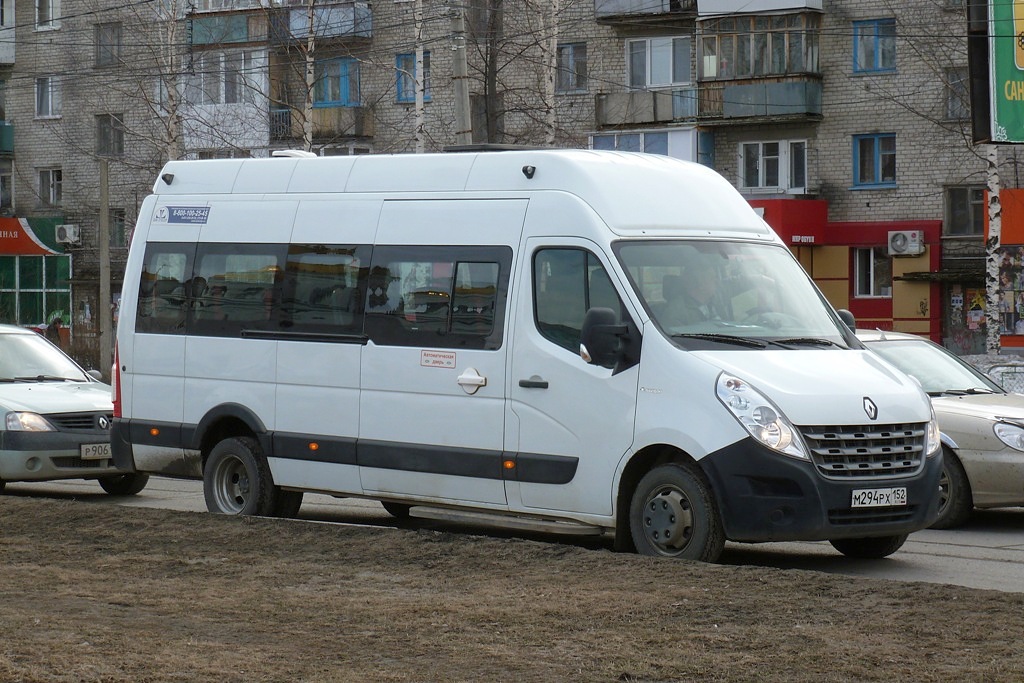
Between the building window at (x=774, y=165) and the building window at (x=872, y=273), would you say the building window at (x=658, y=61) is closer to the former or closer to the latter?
the building window at (x=774, y=165)

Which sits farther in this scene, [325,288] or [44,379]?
[44,379]

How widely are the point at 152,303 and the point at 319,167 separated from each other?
178 cm

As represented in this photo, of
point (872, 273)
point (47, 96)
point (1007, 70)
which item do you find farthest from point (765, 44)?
point (47, 96)

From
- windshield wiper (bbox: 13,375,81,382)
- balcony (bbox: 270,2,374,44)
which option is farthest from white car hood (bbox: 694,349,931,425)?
balcony (bbox: 270,2,374,44)

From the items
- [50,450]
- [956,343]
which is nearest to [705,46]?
[956,343]

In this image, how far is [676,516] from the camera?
9.36 meters

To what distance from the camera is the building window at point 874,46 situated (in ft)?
133

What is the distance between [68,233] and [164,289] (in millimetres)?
42340

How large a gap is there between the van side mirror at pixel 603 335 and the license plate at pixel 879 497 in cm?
158

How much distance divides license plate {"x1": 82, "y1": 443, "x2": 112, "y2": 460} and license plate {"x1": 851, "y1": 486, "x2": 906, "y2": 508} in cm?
781

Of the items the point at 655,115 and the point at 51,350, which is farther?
the point at 655,115

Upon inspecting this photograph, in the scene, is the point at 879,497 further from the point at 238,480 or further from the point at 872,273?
the point at 872,273

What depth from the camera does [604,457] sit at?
9695mm

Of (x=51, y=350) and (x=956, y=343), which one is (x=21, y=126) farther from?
(x=51, y=350)
